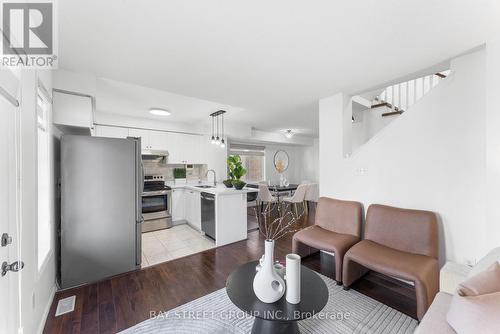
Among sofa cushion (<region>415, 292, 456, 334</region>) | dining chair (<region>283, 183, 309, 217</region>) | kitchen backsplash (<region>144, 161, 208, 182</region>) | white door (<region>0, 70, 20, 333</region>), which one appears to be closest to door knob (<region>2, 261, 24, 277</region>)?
white door (<region>0, 70, 20, 333</region>)

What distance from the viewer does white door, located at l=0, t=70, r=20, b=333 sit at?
42.7 inches

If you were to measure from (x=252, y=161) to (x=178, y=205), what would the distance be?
325 cm

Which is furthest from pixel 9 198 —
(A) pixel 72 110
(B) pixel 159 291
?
(B) pixel 159 291

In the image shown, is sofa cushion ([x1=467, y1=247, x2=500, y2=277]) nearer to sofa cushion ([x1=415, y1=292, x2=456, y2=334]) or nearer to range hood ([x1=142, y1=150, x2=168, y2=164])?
sofa cushion ([x1=415, y1=292, x2=456, y2=334])

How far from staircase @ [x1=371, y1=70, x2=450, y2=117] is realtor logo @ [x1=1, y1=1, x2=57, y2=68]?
4.12m

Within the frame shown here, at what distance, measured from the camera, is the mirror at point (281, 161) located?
7.60 m

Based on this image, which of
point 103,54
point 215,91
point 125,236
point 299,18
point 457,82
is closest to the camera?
point 299,18

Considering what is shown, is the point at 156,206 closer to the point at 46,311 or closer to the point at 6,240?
the point at 46,311

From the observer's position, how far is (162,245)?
3.41 meters

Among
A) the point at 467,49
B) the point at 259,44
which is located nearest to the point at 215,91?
the point at 259,44

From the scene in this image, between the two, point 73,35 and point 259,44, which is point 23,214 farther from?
point 259,44

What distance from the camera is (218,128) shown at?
16.4ft

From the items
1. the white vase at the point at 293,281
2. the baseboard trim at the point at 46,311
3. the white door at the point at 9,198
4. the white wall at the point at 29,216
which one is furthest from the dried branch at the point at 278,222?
the baseboard trim at the point at 46,311

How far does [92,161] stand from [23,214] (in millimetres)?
1126
